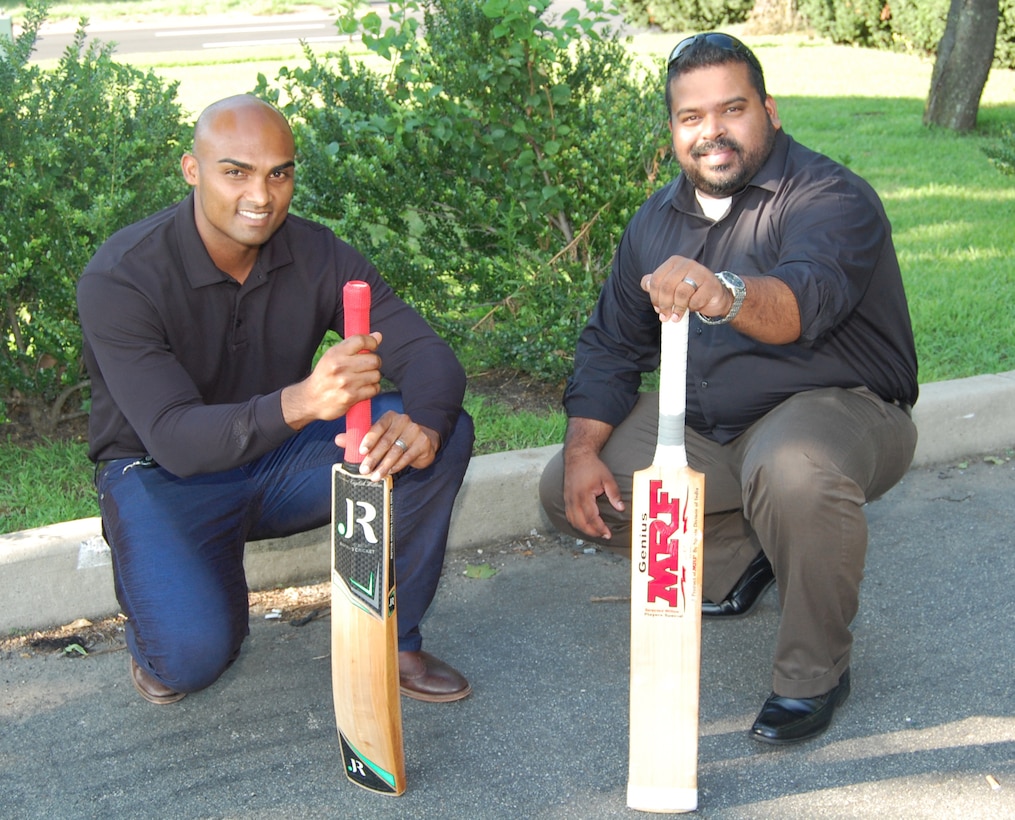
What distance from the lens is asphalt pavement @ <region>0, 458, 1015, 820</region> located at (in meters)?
2.82

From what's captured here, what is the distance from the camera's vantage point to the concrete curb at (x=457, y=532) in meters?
3.61

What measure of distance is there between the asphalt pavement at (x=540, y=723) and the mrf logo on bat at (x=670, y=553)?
20.3 inches

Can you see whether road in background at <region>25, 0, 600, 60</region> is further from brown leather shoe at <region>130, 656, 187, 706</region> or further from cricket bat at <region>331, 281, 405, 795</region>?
cricket bat at <region>331, 281, 405, 795</region>

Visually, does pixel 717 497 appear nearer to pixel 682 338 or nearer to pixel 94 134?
pixel 682 338

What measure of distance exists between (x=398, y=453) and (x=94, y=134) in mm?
2306

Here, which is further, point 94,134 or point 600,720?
point 94,134

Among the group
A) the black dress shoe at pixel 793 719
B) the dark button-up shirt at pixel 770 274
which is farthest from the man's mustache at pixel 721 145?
the black dress shoe at pixel 793 719

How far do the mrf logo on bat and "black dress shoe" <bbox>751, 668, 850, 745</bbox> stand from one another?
539mm

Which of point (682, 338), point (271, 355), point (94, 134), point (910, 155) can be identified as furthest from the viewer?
point (910, 155)

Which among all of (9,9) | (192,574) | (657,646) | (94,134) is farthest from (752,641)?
(9,9)

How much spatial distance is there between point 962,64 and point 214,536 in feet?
29.5

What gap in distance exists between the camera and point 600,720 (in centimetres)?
316

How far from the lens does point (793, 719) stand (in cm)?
300

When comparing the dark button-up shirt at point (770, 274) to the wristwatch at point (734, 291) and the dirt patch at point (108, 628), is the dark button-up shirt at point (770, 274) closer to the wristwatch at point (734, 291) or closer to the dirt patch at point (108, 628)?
the wristwatch at point (734, 291)
